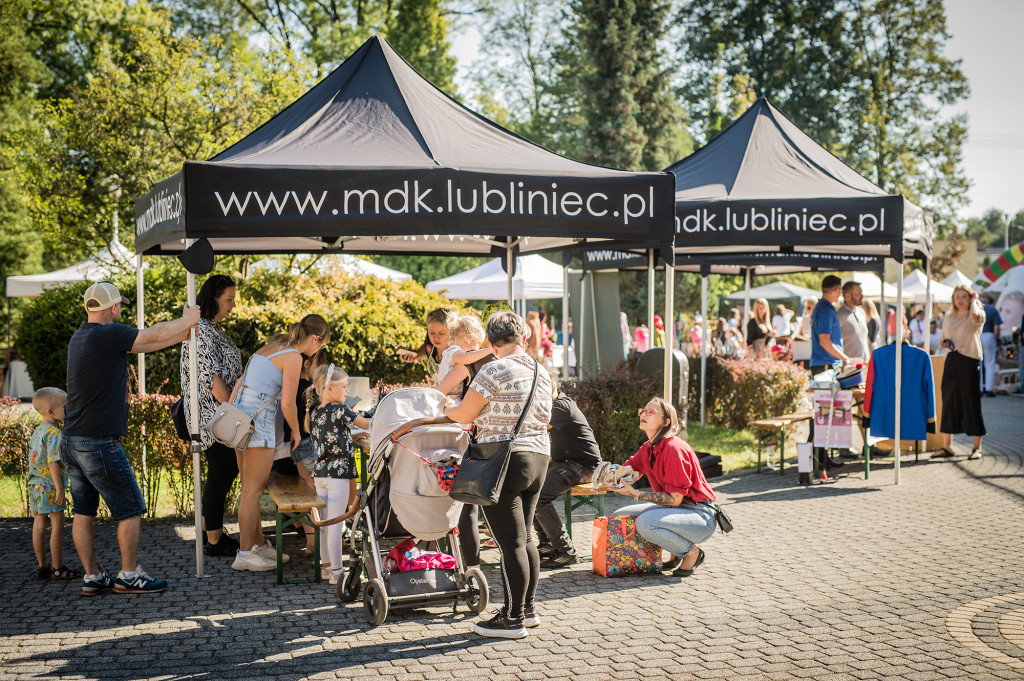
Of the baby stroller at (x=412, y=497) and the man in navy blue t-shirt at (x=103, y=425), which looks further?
the man in navy blue t-shirt at (x=103, y=425)

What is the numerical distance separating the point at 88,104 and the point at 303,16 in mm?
20510

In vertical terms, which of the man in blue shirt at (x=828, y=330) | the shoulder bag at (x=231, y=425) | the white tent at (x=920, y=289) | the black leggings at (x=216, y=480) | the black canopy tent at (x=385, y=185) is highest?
the white tent at (x=920, y=289)

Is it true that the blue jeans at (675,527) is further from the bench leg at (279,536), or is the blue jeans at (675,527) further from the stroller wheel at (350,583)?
the bench leg at (279,536)

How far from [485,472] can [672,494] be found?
190 cm

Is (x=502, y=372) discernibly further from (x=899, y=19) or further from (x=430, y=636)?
→ (x=899, y=19)

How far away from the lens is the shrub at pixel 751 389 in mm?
12766

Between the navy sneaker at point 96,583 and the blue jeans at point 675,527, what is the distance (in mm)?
3405

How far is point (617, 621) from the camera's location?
17.3 feet

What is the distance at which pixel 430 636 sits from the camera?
5000 mm

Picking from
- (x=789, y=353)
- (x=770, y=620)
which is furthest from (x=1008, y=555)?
(x=789, y=353)

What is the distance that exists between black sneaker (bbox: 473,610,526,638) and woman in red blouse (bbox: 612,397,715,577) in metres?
1.39

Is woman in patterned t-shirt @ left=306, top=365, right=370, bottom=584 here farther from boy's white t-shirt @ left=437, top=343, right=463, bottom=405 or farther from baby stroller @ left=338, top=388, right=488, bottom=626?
boy's white t-shirt @ left=437, top=343, right=463, bottom=405

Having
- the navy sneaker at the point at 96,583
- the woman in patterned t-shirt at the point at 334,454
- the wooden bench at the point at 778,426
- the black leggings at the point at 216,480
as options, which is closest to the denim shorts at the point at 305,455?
the black leggings at the point at 216,480

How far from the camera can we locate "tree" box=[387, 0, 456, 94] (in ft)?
112
